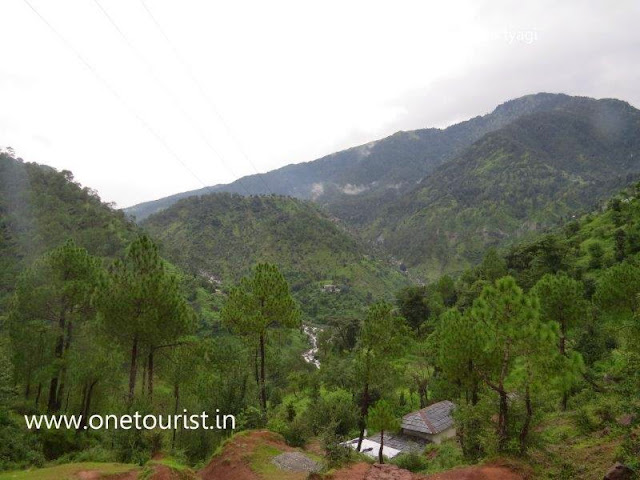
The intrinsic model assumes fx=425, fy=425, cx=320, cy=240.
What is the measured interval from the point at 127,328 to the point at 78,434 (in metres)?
7.80

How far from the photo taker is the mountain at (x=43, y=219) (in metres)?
70.6

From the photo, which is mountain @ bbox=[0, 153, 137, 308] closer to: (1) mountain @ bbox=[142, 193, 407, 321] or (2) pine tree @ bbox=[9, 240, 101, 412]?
(2) pine tree @ bbox=[9, 240, 101, 412]

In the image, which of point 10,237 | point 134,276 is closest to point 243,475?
point 134,276

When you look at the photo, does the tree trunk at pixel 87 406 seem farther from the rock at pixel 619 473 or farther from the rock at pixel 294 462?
the rock at pixel 619 473

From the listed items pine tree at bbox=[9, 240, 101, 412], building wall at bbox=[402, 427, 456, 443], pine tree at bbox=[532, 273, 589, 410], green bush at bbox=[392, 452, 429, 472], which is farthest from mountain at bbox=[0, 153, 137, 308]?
pine tree at bbox=[532, 273, 589, 410]

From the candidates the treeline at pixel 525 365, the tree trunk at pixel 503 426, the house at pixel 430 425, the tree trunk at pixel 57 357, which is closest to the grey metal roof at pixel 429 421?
the house at pixel 430 425

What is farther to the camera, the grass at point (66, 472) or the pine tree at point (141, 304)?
the pine tree at point (141, 304)

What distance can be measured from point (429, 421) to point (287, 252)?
141087 mm

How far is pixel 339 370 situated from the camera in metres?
50.9

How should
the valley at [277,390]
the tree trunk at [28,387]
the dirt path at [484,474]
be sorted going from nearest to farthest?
the dirt path at [484,474]
the valley at [277,390]
the tree trunk at [28,387]

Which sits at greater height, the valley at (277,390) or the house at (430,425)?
the valley at (277,390)

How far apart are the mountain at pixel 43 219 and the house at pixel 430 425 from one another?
53.0 meters

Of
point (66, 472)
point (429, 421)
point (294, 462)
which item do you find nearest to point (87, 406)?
point (66, 472)

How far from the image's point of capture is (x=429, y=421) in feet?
112
